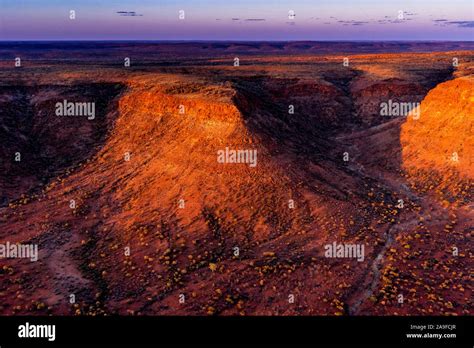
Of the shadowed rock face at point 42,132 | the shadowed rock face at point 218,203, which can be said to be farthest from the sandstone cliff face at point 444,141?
the shadowed rock face at point 42,132

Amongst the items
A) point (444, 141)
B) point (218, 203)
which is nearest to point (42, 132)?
point (218, 203)

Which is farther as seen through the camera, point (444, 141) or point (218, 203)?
point (444, 141)

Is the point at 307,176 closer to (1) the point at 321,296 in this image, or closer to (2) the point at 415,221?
(2) the point at 415,221

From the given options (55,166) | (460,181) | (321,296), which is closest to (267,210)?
(321,296)

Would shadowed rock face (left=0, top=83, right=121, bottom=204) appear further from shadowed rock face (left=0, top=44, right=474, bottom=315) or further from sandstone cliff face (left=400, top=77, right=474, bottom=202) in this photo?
sandstone cliff face (left=400, top=77, right=474, bottom=202)

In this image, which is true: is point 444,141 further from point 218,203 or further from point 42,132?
point 42,132

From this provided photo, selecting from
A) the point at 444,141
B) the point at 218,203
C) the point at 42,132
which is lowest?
the point at 218,203
